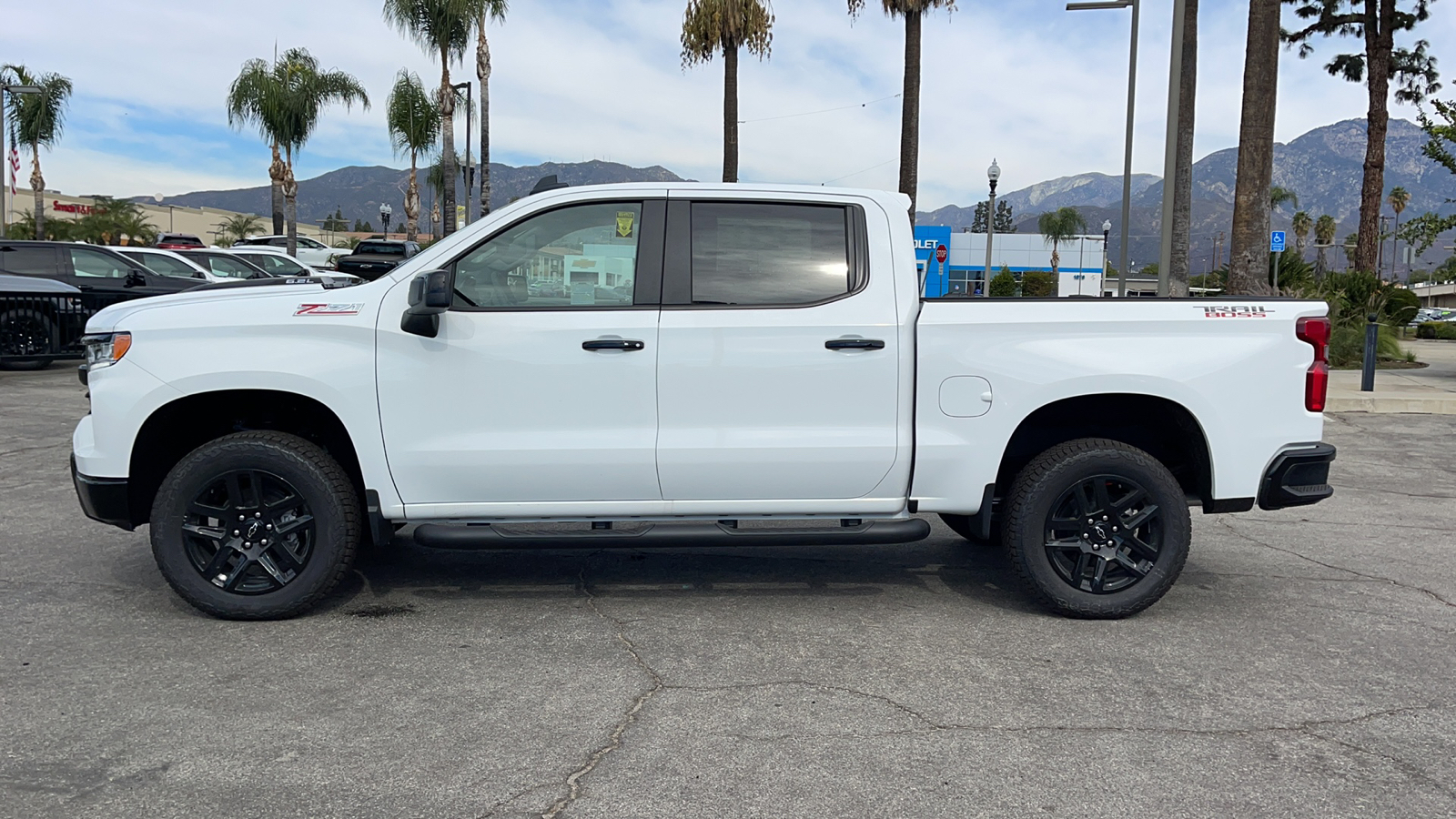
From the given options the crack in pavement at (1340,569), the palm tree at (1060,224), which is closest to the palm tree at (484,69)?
the crack in pavement at (1340,569)

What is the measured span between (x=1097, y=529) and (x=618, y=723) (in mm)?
2459

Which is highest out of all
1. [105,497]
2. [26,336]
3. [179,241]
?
[179,241]

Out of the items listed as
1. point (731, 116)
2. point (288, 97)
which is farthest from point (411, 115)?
point (731, 116)

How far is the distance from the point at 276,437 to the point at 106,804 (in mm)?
1978

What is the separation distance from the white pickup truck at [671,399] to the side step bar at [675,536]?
0.05ft

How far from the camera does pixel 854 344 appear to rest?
4957 mm

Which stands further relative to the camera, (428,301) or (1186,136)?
(1186,136)

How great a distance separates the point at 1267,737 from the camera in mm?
3881

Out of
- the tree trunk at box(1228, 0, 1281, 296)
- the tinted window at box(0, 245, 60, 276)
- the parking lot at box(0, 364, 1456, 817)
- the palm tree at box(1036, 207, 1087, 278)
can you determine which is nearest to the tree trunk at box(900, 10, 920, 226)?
the tree trunk at box(1228, 0, 1281, 296)

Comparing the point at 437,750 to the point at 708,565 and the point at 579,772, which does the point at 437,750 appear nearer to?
the point at 579,772

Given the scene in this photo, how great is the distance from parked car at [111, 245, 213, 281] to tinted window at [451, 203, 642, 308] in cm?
1480

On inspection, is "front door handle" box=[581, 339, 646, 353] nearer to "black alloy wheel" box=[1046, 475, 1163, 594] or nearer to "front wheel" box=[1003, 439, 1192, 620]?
"front wheel" box=[1003, 439, 1192, 620]

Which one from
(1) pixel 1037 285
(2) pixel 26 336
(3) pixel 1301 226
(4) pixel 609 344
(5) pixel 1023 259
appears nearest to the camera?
(4) pixel 609 344

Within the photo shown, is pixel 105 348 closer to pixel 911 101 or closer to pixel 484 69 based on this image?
pixel 911 101
